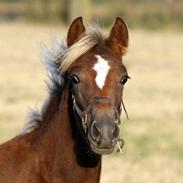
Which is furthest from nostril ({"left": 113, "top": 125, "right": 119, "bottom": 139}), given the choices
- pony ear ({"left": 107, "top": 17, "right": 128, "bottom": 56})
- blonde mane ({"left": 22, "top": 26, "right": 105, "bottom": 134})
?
pony ear ({"left": 107, "top": 17, "right": 128, "bottom": 56})

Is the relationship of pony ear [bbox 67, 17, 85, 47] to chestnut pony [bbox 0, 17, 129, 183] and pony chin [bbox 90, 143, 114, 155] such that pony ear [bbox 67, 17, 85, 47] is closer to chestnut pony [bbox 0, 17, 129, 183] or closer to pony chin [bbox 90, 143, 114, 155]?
chestnut pony [bbox 0, 17, 129, 183]

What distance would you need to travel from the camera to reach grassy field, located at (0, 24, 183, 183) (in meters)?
10.6

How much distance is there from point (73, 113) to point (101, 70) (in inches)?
16.4

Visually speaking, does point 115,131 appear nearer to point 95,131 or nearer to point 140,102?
point 95,131

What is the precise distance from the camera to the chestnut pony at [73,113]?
5090 millimetres

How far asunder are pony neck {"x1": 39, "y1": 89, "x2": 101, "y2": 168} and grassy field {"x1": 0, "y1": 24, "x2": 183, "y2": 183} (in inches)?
25.5

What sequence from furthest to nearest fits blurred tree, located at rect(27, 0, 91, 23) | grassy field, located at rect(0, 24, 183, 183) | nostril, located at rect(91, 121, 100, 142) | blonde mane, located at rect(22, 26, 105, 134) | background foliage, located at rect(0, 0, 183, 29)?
blurred tree, located at rect(27, 0, 91, 23) → background foliage, located at rect(0, 0, 183, 29) → grassy field, located at rect(0, 24, 183, 183) → blonde mane, located at rect(22, 26, 105, 134) → nostril, located at rect(91, 121, 100, 142)

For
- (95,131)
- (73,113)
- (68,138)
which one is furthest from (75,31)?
(95,131)

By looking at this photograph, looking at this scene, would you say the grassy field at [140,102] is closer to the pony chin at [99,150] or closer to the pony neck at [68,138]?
the pony neck at [68,138]

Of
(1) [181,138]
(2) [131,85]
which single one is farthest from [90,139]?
(2) [131,85]

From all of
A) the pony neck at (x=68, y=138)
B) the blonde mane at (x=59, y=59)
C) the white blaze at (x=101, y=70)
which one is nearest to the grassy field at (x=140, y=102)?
the blonde mane at (x=59, y=59)

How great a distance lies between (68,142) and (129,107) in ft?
33.4

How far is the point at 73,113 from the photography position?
17.6ft

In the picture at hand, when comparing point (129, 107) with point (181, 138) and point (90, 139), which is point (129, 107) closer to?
point (181, 138)
